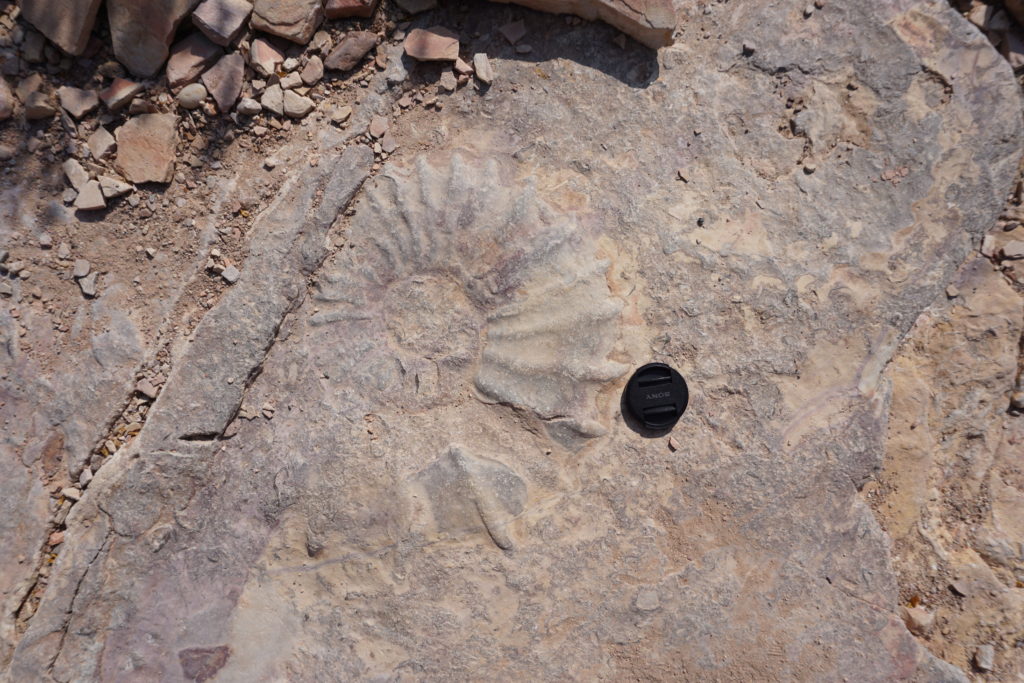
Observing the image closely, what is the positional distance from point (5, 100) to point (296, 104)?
100cm

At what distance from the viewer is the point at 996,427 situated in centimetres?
257

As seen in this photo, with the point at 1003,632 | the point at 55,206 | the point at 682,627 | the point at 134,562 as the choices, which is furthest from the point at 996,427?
the point at 55,206

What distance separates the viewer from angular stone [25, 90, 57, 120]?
2.56 metres

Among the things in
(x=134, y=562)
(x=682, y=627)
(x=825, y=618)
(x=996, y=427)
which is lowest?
(x=134, y=562)

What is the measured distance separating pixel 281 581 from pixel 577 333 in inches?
49.2

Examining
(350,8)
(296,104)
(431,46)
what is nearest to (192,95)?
(296,104)

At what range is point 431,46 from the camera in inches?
103

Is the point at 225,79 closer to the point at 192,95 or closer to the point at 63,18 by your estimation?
the point at 192,95

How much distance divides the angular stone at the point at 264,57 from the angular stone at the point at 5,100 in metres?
0.83

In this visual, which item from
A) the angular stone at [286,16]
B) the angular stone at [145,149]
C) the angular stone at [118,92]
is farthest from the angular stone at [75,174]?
the angular stone at [286,16]

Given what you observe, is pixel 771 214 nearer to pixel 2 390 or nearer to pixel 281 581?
pixel 281 581

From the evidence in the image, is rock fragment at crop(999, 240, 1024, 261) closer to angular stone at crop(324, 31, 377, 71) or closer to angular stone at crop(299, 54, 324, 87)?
angular stone at crop(324, 31, 377, 71)

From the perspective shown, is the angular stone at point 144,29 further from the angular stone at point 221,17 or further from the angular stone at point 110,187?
the angular stone at point 110,187

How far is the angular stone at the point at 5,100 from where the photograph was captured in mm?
2568
